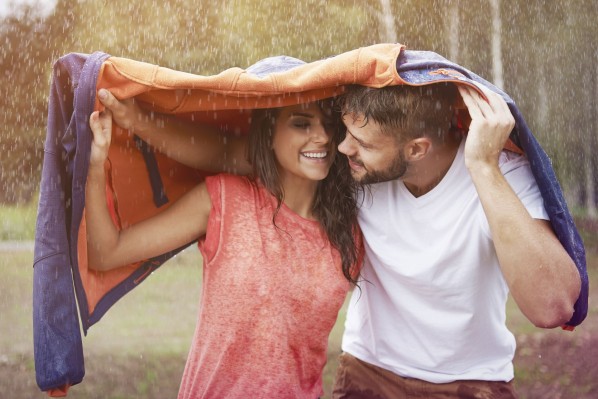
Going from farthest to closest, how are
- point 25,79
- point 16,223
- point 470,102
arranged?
point 16,223, point 25,79, point 470,102

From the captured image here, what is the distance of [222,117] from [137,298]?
20.9 feet

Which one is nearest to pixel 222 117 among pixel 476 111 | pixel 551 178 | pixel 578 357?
pixel 476 111

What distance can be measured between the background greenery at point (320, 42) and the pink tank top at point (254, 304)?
26.3ft

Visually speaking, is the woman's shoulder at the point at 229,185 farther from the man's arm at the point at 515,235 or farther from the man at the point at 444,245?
the man's arm at the point at 515,235

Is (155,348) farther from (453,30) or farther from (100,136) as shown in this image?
(453,30)

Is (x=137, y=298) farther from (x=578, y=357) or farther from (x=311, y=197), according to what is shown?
(x=311, y=197)

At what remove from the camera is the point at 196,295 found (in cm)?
887

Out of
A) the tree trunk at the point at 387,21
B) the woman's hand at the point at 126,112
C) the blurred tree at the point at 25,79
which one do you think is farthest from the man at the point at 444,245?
the blurred tree at the point at 25,79

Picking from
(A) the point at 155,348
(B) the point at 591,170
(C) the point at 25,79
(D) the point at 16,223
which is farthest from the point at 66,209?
(B) the point at 591,170

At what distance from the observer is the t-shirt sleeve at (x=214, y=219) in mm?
2414

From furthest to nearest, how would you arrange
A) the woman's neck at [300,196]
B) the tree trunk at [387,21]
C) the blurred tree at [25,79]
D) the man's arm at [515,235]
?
the tree trunk at [387,21], the blurred tree at [25,79], the woman's neck at [300,196], the man's arm at [515,235]

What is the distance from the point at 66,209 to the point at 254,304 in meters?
0.62

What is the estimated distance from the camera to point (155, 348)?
6.64 meters

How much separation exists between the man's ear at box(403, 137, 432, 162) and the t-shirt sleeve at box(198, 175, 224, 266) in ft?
1.95
